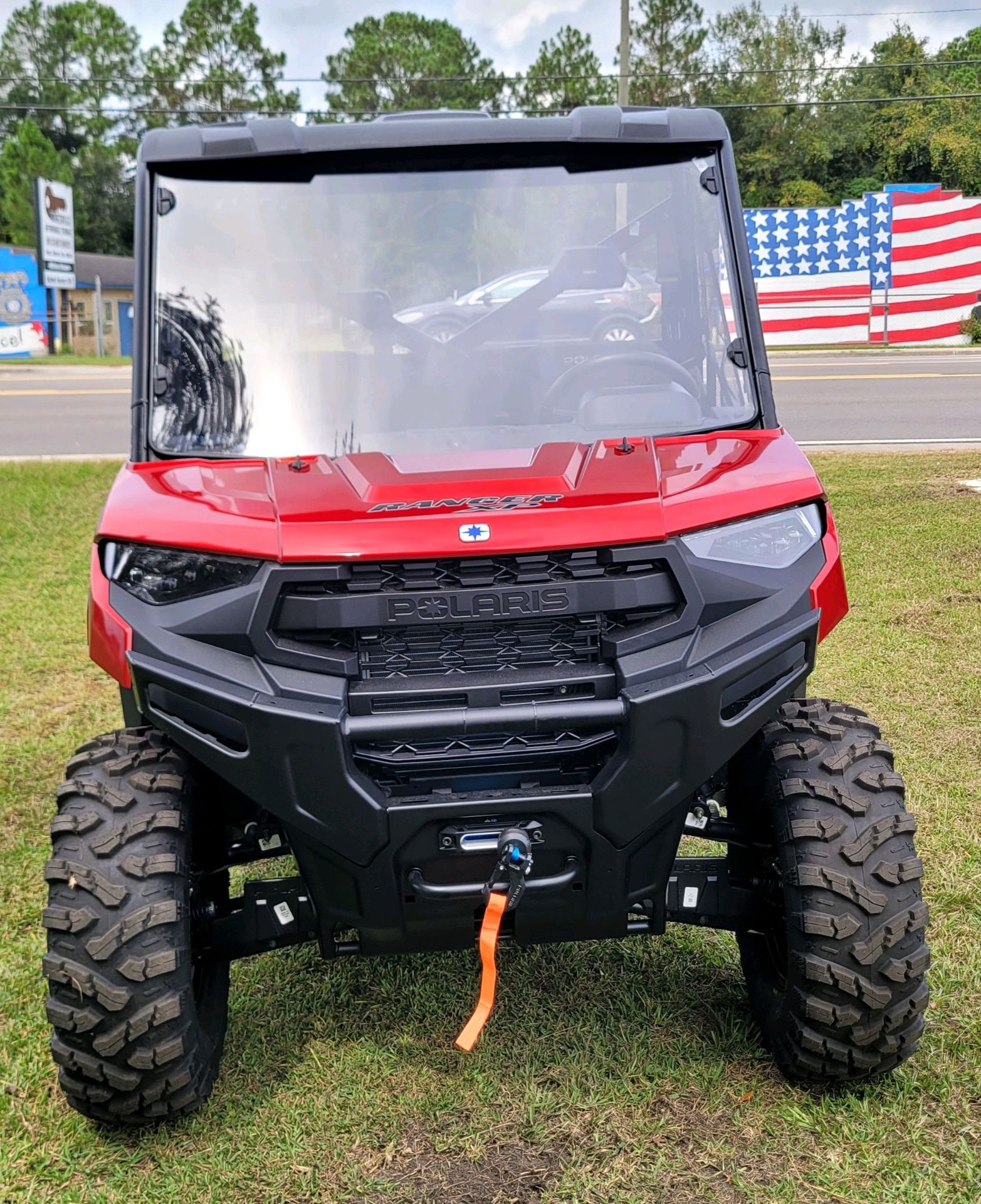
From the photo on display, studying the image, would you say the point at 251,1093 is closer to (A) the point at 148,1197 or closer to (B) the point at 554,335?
(A) the point at 148,1197

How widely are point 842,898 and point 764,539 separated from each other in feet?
2.66

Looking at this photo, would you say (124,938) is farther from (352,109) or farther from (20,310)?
(352,109)

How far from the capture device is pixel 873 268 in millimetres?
26281

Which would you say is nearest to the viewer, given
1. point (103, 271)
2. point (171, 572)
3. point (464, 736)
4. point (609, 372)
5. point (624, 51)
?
point (464, 736)

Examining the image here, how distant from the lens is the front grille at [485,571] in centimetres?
252

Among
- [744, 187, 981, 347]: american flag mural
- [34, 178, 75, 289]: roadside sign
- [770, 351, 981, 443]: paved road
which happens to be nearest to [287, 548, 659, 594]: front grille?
[770, 351, 981, 443]: paved road

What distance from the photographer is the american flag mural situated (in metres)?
26.0

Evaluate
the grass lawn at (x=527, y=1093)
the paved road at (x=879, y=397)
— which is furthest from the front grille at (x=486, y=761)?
the paved road at (x=879, y=397)

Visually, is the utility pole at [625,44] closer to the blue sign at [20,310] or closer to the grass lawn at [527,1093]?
the blue sign at [20,310]

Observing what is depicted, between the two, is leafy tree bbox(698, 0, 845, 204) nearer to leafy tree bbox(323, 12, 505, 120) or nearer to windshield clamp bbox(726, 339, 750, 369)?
leafy tree bbox(323, 12, 505, 120)

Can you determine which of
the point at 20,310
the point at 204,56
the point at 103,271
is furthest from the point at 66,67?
the point at 20,310

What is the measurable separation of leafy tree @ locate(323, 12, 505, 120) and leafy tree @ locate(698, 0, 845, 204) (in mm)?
11442

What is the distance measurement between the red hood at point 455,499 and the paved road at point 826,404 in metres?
9.73

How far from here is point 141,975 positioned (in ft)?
8.62
